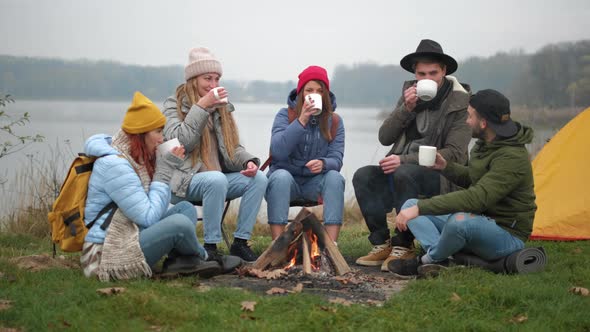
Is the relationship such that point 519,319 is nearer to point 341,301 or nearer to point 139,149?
point 341,301

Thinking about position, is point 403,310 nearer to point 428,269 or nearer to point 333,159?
point 428,269

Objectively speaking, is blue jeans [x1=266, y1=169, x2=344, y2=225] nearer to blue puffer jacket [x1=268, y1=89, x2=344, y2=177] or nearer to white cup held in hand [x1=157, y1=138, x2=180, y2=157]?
blue puffer jacket [x1=268, y1=89, x2=344, y2=177]

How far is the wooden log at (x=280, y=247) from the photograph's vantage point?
4992mm

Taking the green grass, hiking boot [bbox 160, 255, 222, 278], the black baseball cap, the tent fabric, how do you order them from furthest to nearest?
1. the tent fabric
2. the black baseball cap
3. hiking boot [bbox 160, 255, 222, 278]
4. the green grass

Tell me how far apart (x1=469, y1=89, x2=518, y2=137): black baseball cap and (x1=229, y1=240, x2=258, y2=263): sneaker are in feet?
6.29

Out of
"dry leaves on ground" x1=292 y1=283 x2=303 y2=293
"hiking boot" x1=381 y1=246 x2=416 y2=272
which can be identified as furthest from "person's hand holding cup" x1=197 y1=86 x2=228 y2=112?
"hiking boot" x1=381 y1=246 x2=416 y2=272

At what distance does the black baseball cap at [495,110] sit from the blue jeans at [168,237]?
198cm

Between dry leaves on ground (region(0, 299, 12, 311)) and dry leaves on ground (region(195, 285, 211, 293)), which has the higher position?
dry leaves on ground (region(0, 299, 12, 311))

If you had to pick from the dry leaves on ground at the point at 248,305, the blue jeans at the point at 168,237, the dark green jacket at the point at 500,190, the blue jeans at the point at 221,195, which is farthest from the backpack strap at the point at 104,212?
the dark green jacket at the point at 500,190

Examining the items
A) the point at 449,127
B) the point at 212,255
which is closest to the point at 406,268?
the point at 449,127

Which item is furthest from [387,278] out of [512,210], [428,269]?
[512,210]

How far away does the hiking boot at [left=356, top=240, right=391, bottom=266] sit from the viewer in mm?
5559

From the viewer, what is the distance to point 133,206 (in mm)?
4371

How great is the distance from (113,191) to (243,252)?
1.39 meters
